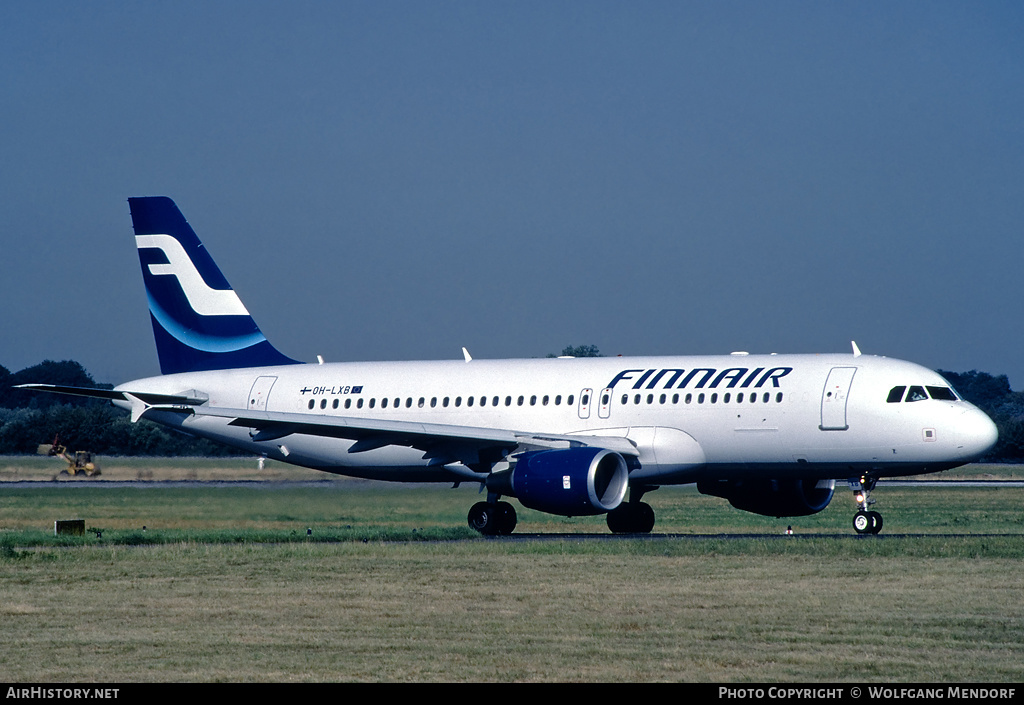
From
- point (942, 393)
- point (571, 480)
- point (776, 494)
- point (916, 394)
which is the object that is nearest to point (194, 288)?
point (571, 480)

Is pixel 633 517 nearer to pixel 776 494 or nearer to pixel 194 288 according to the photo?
pixel 776 494

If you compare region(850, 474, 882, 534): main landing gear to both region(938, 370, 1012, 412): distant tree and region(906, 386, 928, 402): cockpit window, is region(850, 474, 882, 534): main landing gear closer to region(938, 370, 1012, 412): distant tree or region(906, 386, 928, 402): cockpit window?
region(906, 386, 928, 402): cockpit window

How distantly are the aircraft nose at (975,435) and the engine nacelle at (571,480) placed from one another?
6553mm

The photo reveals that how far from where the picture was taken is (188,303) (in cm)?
3728

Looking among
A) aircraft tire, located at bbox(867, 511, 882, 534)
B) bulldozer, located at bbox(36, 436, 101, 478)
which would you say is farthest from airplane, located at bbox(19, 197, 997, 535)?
bulldozer, located at bbox(36, 436, 101, 478)

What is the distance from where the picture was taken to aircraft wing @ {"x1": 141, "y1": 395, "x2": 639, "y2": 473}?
2984 centimetres

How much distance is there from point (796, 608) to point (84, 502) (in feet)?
85.9

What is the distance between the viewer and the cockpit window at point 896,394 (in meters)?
28.3

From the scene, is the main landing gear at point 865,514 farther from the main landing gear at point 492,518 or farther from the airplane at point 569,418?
the main landing gear at point 492,518

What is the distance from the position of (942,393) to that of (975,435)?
45.6 inches

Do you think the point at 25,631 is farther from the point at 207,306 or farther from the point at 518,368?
the point at 207,306

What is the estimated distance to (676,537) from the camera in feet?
92.5

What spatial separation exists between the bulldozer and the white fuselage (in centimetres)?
2124

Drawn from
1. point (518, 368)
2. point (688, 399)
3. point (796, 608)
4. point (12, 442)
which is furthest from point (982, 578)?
point (12, 442)
